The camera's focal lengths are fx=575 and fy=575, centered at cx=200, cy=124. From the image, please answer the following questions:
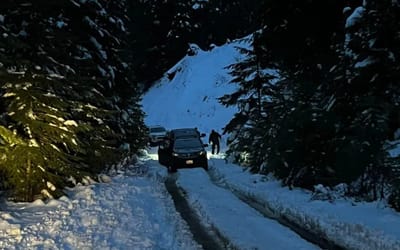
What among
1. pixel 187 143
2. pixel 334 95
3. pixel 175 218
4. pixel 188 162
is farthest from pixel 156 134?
pixel 175 218

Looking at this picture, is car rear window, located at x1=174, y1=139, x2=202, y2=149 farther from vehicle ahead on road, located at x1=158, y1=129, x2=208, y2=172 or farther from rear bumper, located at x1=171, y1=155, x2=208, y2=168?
rear bumper, located at x1=171, y1=155, x2=208, y2=168

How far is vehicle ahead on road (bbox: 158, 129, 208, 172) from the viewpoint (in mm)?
26703

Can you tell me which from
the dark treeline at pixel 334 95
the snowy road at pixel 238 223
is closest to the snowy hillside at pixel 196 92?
the dark treeline at pixel 334 95

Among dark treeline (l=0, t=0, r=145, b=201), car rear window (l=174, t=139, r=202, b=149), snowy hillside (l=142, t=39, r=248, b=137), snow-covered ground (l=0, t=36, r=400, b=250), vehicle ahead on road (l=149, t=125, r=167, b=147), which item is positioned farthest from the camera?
snowy hillside (l=142, t=39, r=248, b=137)

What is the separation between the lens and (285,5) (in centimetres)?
1490

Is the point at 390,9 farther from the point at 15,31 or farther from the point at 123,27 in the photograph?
the point at 123,27

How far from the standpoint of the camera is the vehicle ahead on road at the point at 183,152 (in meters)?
26.7

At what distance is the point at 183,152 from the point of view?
27078mm

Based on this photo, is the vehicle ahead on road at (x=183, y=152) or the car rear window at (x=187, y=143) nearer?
the vehicle ahead on road at (x=183, y=152)

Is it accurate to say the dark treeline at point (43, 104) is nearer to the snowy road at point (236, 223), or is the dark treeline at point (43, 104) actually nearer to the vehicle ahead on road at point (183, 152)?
the snowy road at point (236, 223)

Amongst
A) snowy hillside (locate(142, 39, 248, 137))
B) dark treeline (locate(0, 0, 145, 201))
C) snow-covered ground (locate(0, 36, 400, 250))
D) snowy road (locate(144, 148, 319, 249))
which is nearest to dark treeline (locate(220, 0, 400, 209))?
snow-covered ground (locate(0, 36, 400, 250))

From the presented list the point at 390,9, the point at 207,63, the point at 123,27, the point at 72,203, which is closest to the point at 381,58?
the point at 390,9

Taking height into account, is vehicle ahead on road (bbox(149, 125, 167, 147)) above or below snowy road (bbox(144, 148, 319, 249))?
above

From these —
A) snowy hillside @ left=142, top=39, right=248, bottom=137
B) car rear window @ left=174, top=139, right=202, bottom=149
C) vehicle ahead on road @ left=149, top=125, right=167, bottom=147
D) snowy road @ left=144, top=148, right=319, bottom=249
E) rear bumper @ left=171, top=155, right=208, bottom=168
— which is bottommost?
snowy road @ left=144, top=148, right=319, bottom=249
